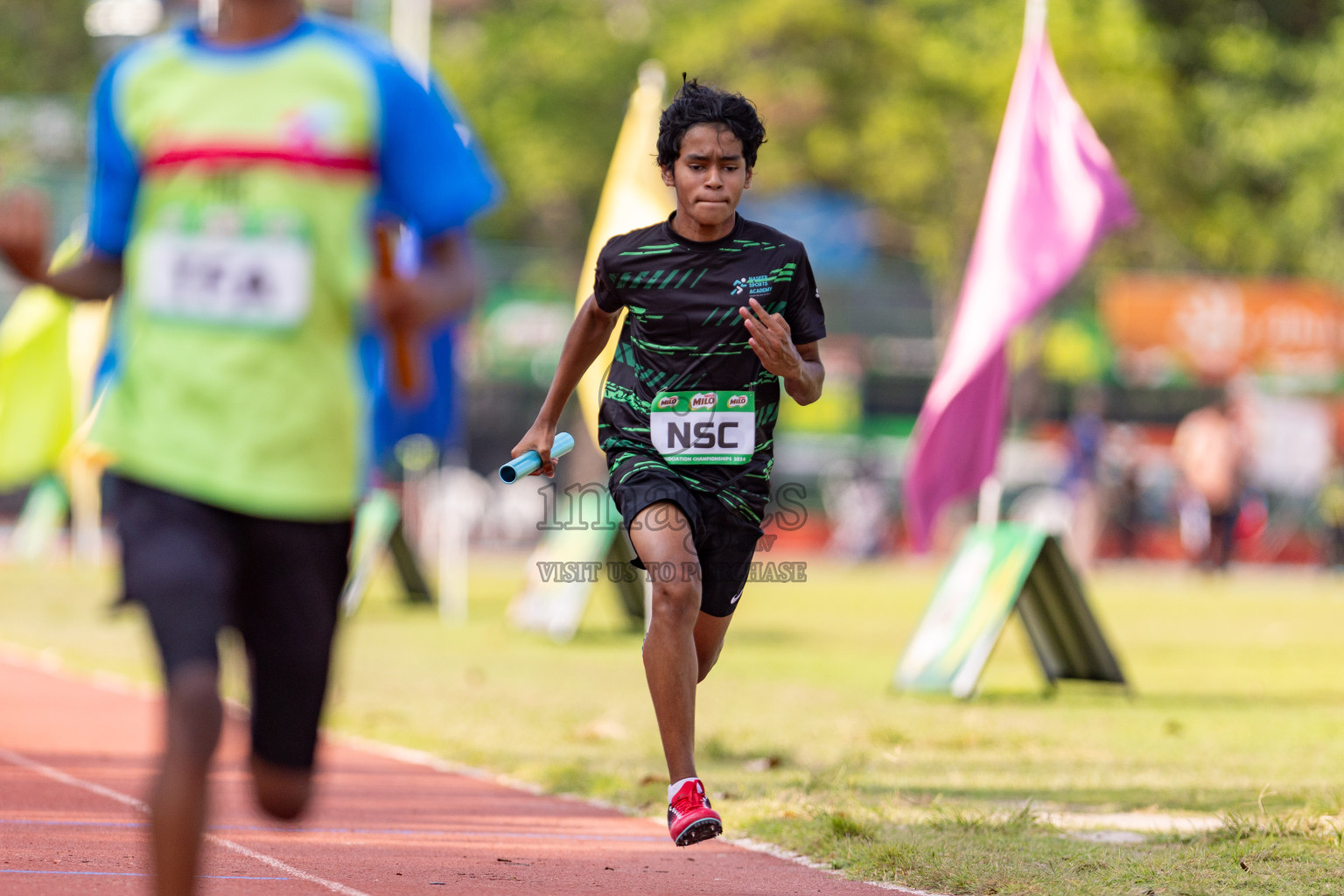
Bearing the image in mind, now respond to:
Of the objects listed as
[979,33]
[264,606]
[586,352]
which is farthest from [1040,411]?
[264,606]

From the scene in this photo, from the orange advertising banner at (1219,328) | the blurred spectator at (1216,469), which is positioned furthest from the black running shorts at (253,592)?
the orange advertising banner at (1219,328)

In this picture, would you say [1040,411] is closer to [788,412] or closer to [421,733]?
[788,412]

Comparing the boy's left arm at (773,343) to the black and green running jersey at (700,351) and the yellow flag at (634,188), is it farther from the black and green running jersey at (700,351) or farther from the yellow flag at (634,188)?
the yellow flag at (634,188)

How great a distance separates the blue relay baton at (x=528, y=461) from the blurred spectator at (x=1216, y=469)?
70.7 feet

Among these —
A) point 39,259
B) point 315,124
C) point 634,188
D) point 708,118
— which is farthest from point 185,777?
point 634,188

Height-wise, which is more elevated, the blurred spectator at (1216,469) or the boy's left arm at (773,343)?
the boy's left arm at (773,343)

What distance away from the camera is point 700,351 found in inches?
237

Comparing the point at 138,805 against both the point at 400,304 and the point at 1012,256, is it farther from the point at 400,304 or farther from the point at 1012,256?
the point at 1012,256

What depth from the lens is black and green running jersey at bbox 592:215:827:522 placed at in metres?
5.97

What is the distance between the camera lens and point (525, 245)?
1996 inches

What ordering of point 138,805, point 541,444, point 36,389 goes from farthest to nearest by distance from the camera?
point 36,389 < point 138,805 < point 541,444

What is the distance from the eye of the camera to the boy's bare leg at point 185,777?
12.0 ft

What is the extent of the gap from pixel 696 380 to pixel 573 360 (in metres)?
0.45

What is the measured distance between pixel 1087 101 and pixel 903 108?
13.3ft
